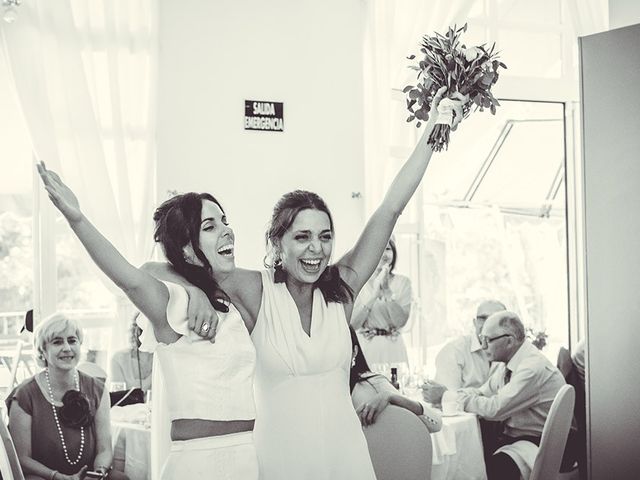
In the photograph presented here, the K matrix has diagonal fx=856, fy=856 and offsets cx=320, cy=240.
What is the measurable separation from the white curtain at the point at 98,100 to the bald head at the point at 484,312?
7.43 feet

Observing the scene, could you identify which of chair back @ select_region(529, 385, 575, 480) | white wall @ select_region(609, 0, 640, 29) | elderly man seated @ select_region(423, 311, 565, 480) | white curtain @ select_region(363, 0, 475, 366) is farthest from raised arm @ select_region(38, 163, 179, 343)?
white curtain @ select_region(363, 0, 475, 366)

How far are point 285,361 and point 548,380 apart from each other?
2352 mm

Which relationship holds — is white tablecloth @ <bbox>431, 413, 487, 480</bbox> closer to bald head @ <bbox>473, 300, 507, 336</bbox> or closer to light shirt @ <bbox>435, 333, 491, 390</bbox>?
light shirt @ <bbox>435, 333, 491, 390</bbox>

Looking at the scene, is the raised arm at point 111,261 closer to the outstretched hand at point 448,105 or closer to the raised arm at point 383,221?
the raised arm at point 383,221

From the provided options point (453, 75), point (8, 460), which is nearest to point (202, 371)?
point (453, 75)

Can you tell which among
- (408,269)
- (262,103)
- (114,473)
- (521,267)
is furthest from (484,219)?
(114,473)

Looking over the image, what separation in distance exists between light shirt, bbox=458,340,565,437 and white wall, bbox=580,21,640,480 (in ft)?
5.17

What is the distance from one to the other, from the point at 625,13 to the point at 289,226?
385 cm

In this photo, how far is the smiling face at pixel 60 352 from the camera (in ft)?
13.1

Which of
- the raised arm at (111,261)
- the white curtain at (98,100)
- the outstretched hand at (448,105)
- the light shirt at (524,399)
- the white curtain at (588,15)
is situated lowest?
the light shirt at (524,399)

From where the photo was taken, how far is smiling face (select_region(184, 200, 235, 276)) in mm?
2238

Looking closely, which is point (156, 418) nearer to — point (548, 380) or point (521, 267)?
point (548, 380)

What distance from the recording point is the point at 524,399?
167 inches

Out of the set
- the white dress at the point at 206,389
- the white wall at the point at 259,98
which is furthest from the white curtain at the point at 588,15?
the white dress at the point at 206,389
